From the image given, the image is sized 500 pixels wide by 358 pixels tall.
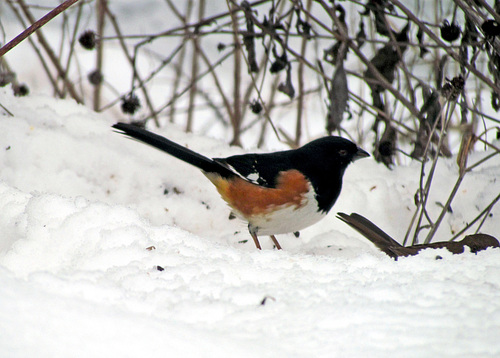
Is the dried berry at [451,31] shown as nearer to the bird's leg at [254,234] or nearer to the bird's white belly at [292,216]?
the bird's white belly at [292,216]

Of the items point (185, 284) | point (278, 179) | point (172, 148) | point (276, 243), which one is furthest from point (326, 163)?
point (185, 284)

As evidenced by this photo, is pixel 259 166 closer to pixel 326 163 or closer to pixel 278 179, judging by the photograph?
pixel 278 179

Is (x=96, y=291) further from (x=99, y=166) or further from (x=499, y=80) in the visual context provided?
(x=499, y=80)

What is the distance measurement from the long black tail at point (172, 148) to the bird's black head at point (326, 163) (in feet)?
1.09

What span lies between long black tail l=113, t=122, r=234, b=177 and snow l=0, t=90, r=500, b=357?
0.96 ft

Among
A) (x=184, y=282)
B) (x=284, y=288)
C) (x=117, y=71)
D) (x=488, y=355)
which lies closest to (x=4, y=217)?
(x=184, y=282)

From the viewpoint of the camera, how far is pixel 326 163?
270 cm

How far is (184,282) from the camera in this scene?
1.56 metres

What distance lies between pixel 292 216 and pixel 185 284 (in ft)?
3.55

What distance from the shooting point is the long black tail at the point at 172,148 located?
2.48m

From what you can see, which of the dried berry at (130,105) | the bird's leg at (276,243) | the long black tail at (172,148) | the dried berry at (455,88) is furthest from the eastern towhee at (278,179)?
the dried berry at (455,88)

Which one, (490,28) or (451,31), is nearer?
(490,28)

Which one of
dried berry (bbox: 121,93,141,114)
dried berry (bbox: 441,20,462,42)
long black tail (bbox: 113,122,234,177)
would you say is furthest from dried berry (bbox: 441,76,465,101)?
dried berry (bbox: 121,93,141,114)

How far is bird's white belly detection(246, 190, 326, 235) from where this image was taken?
2.56 m
